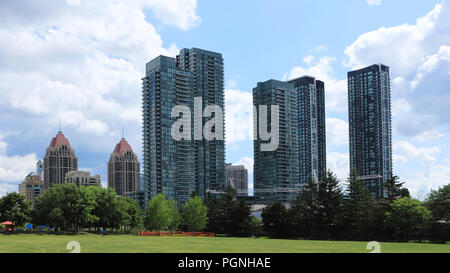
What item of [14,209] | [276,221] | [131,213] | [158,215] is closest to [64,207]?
[14,209]

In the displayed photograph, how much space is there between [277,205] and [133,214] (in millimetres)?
42255

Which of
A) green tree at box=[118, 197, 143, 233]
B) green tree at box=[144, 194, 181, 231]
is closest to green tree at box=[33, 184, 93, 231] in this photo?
green tree at box=[118, 197, 143, 233]

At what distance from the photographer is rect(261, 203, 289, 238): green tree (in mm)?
85438

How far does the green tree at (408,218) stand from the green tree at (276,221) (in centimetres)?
2316

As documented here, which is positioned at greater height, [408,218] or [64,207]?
[408,218]

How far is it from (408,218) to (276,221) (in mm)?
27851

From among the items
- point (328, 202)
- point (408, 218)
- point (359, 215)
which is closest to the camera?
point (408, 218)

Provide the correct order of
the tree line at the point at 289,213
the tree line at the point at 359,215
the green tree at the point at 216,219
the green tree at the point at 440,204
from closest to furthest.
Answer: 1. the green tree at the point at 440,204
2. the tree line at the point at 359,215
3. the tree line at the point at 289,213
4. the green tree at the point at 216,219

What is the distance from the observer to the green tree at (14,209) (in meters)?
85.9

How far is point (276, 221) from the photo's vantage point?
86000 millimetres

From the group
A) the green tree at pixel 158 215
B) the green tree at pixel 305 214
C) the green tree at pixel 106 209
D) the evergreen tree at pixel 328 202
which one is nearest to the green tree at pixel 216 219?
the green tree at pixel 158 215

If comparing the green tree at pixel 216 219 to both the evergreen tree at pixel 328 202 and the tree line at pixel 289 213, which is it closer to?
the tree line at pixel 289 213

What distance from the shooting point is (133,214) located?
112 meters

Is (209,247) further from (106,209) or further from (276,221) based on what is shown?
(106,209)
